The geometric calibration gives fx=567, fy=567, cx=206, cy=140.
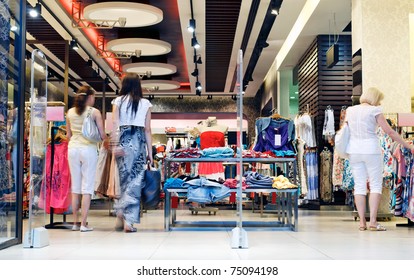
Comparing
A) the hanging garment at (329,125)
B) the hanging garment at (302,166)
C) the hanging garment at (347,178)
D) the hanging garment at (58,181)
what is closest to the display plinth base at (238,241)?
the hanging garment at (58,181)

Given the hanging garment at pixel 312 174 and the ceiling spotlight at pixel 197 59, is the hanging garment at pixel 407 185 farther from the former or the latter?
the ceiling spotlight at pixel 197 59

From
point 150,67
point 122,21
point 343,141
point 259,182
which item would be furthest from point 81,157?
point 150,67

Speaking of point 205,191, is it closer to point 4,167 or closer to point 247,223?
point 247,223

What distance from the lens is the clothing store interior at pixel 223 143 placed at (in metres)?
4.28

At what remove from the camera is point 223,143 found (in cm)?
741

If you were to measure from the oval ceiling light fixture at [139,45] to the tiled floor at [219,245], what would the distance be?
615cm

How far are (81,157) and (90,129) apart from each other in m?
0.29

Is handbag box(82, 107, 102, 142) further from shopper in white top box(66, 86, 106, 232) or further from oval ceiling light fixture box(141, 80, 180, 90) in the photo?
oval ceiling light fixture box(141, 80, 180, 90)

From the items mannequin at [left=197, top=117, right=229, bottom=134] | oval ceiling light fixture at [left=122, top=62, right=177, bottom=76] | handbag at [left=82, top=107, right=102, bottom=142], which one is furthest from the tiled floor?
oval ceiling light fixture at [left=122, top=62, right=177, bottom=76]

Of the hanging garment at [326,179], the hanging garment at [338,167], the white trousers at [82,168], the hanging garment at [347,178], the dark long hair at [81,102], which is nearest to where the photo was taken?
the white trousers at [82,168]

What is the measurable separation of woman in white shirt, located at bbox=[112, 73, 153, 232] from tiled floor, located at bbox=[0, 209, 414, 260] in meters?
0.26

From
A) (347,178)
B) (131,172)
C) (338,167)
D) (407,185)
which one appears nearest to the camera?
(131,172)

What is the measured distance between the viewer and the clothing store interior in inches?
169

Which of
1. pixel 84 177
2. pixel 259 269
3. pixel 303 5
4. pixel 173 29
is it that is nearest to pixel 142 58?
pixel 173 29
